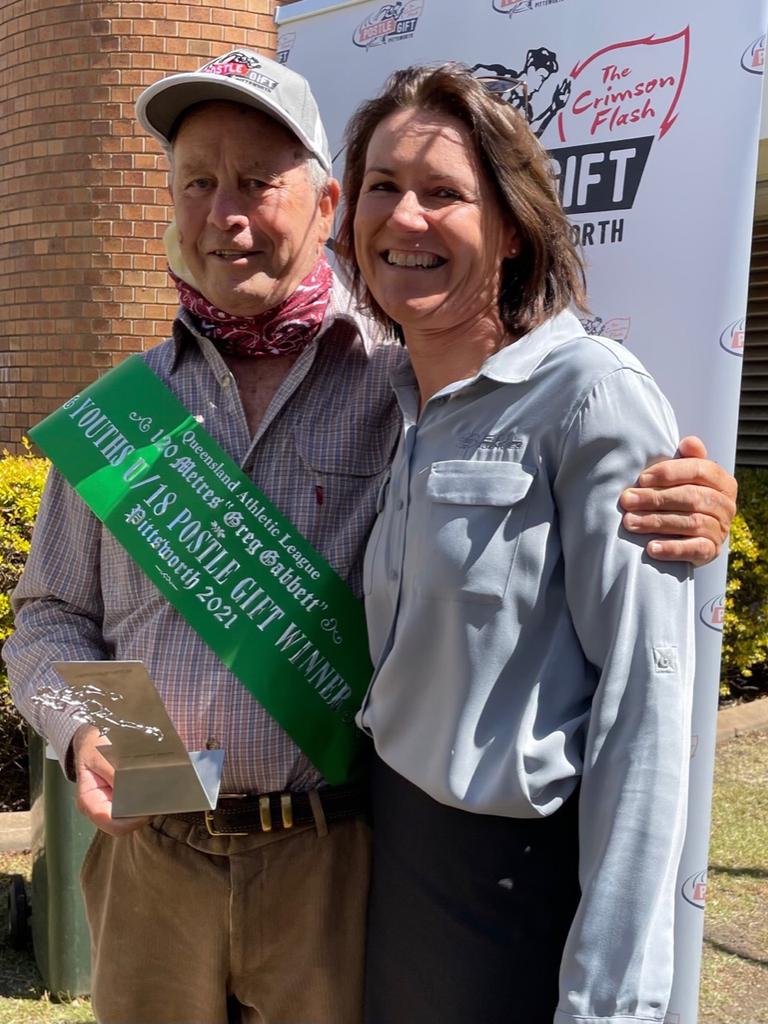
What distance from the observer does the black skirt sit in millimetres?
1658

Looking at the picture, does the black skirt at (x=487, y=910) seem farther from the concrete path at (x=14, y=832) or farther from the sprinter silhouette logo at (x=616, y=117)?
the concrete path at (x=14, y=832)

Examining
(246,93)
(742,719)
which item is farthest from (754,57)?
(742,719)

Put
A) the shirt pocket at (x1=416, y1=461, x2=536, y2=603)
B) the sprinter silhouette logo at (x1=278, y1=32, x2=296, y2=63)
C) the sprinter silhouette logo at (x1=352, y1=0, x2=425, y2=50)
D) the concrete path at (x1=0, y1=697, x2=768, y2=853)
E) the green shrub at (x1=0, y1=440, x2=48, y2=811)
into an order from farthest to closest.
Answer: the concrete path at (x1=0, y1=697, x2=768, y2=853) → the green shrub at (x1=0, y1=440, x2=48, y2=811) → the sprinter silhouette logo at (x1=278, y1=32, x2=296, y2=63) → the sprinter silhouette logo at (x1=352, y1=0, x2=425, y2=50) → the shirt pocket at (x1=416, y1=461, x2=536, y2=603)

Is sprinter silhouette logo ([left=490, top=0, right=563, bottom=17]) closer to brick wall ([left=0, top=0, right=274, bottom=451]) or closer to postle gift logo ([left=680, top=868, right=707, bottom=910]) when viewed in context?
postle gift logo ([left=680, top=868, right=707, bottom=910])

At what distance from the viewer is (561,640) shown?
1.60 meters

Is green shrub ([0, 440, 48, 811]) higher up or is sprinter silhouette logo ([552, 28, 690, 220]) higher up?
sprinter silhouette logo ([552, 28, 690, 220])

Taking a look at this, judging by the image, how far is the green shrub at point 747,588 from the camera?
251 inches

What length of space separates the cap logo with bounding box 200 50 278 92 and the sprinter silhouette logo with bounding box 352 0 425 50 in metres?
0.88

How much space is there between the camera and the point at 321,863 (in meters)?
2.04

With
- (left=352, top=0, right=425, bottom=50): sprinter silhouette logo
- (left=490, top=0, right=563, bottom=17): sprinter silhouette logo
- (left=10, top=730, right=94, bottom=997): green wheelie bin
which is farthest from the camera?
(left=10, top=730, right=94, bottom=997): green wheelie bin

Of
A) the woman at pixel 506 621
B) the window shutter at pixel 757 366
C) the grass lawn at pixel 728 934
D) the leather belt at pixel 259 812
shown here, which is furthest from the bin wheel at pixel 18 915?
the window shutter at pixel 757 366

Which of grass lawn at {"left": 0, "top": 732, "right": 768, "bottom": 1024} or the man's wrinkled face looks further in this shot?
grass lawn at {"left": 0, "top": 732, "right": 768, "bottom": 1024}

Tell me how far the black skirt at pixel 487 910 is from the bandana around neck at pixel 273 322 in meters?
0.87

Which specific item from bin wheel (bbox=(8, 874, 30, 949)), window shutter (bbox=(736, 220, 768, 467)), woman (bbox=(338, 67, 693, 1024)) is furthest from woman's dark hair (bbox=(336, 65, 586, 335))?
window shutter (bbox=(736, 220, 768, 467))
